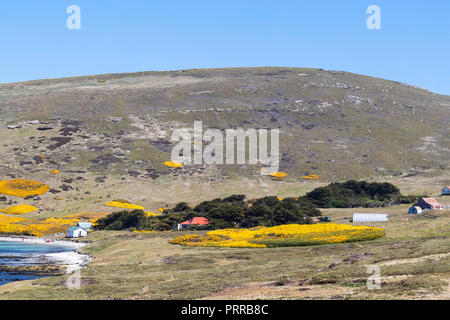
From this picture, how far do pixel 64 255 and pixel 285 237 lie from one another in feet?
90.2

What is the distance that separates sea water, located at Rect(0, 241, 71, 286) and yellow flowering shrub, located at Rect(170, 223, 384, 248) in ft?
55.2

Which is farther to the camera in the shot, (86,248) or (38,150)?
(38,150)

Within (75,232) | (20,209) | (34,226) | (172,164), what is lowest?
(34,226)

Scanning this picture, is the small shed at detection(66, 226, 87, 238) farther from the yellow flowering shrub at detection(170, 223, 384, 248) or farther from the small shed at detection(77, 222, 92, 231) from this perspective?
the yellow flowering shrub at detection(170, 223, 384, 248)

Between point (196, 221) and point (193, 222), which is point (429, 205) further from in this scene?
point (193, 222)

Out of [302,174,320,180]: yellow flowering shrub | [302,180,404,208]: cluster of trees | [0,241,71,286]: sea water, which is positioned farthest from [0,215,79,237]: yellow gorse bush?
[302,174,320,180]: yellow flowering shrub

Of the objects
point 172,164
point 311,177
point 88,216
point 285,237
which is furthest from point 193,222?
point 311,177

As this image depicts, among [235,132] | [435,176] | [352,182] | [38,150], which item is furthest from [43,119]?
[435,176]

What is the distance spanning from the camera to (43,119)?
158 m

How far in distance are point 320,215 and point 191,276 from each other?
49.1 meters

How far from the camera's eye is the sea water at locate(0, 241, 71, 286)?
150 feet

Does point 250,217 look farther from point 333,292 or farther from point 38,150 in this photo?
point 38,150

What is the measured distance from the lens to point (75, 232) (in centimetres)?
8038
